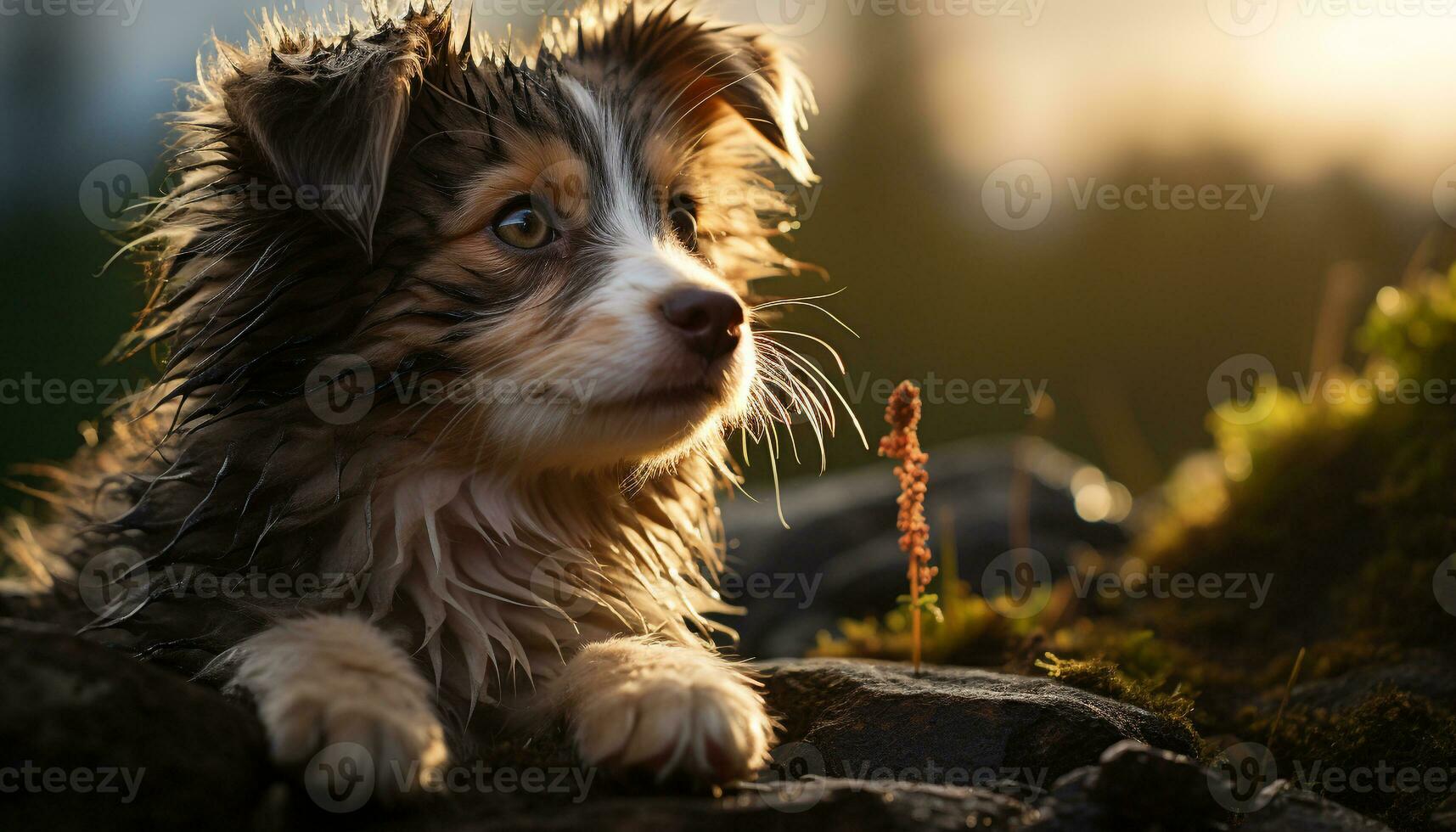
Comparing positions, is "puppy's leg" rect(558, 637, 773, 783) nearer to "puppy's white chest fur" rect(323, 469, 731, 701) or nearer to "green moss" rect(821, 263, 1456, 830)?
"puppy's white chest fur" rect(323, 469, 731, 701)

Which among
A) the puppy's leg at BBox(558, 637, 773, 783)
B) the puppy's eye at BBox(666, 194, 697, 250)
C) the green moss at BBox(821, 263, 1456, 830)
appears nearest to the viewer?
the puppy's leg at BBox(558, 637, 773, 783)

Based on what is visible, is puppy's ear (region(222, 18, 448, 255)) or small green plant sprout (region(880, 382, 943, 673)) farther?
small green plant sprout (region(880, 382, 943, 673))

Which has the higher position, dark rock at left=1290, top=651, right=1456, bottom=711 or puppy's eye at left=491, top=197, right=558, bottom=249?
puppy's eye at left=491, top=197, right=558, bottom=249

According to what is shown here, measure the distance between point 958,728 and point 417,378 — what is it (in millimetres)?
1886

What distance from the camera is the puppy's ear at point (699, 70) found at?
4055 millimetres

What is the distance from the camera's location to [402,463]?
311 cm

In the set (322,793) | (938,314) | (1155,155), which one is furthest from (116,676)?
(1155,155)

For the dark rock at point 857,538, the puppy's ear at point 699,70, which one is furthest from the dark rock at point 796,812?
the dark rock at point 857,538

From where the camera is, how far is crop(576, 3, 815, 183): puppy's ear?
4.05 meters

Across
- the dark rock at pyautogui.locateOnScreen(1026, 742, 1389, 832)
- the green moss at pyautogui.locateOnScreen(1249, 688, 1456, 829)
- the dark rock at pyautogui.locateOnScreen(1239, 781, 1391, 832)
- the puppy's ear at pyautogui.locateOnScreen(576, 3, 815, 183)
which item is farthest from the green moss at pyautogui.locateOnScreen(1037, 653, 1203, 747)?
the puppy's ear at pyautogui.locateOnScreen(576, 3, 815, 183)

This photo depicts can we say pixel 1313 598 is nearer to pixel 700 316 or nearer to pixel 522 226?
pixel 700 316

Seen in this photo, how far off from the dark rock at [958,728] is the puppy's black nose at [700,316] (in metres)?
1.17

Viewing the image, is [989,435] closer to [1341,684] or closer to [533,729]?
[1341,684]

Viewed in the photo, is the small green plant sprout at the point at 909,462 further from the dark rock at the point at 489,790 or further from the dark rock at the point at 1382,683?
the dark rock at the point at 1382,683
